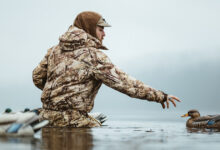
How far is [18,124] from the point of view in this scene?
344 centimetres

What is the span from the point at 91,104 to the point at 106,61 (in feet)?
2.05

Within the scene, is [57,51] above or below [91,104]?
above

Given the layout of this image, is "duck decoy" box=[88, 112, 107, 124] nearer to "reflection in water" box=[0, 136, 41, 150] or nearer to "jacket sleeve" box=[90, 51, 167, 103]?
"jacket sleeve" box=[90, 51, 167, 103]

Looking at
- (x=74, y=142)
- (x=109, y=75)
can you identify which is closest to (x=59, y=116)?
(x=109, y=75)

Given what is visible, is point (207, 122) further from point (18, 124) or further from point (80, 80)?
point (18, 124)

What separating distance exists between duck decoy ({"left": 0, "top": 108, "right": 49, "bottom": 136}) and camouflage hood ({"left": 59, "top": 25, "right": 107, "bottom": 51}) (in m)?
1.79

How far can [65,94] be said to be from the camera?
5.16 meters

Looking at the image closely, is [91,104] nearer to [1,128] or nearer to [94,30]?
[94,30]

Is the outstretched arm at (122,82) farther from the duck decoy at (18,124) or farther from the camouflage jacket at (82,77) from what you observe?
the duck decoy at (18,124)

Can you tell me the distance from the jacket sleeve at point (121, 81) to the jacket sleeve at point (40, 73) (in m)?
1.11

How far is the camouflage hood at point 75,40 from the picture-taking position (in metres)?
5.15

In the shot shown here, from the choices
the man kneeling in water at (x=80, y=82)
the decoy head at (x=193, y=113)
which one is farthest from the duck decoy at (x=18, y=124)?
the decoy head at (x=193, y=113)

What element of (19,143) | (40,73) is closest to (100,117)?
(40,73)

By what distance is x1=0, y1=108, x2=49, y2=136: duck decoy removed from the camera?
3.42 metres
